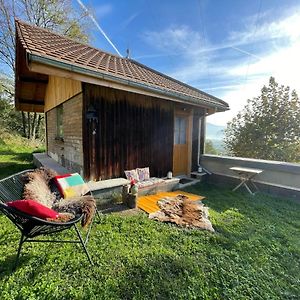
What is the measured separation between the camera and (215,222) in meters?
3.70

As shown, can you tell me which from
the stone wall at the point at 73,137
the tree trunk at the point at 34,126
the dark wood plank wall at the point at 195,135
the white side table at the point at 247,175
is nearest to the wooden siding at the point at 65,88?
the stone wall at the point at 73,137

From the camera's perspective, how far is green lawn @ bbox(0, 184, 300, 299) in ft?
6.64

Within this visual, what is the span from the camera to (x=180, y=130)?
273 inches

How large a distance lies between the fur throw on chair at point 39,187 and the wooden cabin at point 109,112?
4.21 feet

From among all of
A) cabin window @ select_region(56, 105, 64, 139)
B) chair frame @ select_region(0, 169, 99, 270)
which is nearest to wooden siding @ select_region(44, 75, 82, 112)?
cabin window @ select_region(56, 105, 64, 139)

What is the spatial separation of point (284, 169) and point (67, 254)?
5569 mm

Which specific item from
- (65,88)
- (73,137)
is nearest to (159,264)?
(73,137)

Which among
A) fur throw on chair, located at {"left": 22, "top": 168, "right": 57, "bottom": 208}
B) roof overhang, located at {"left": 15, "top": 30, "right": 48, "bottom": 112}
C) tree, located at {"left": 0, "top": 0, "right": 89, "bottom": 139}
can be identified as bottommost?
fur throw on chair, located at {"left": 22, "top": 168, "right": 57, "bottom": 208}

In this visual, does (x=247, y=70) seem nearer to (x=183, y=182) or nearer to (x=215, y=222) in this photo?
(x=183, y=182)

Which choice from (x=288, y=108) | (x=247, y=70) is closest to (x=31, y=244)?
(x=247, y=70)

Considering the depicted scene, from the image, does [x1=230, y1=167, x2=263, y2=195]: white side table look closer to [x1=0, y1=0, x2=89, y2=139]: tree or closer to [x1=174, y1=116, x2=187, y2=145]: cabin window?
[x1=174, y1=116, x2=187, y2=145]: cabin window

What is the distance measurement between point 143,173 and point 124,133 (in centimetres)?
129

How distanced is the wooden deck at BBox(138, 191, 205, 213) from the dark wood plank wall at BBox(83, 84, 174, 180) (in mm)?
874

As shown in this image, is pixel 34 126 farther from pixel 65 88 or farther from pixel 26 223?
pixel 26 223
